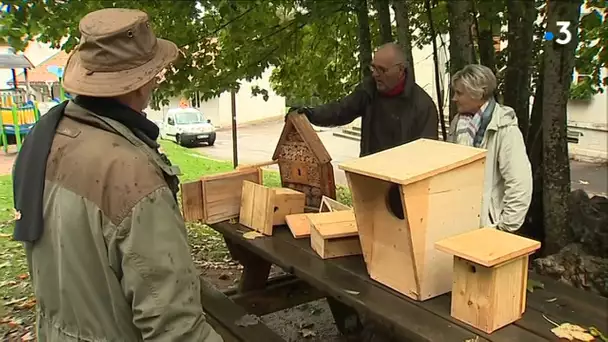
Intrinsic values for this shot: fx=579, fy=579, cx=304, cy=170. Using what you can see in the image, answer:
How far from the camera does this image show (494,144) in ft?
8.80

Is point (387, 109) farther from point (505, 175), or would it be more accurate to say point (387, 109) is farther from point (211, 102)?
point (211, 102)

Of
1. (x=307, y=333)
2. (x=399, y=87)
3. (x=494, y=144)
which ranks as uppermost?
(x=399, y=87)

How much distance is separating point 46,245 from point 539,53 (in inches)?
173

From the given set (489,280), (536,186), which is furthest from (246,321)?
(536,186)

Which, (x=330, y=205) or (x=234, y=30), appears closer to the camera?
(x=330, y=205)

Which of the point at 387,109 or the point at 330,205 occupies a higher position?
the point at 387,109

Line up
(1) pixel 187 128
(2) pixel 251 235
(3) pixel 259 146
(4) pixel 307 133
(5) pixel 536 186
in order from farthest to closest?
(1) pixel 187 128
(3) pixel 259 146
(5) pixel 536 186
(4) pixel 307 133
(2) pixel 251 235

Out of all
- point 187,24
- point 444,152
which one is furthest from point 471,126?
point 187,24

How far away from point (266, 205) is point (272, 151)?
12.8 meters

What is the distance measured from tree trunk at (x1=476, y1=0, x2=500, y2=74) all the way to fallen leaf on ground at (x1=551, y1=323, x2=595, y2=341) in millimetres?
3309

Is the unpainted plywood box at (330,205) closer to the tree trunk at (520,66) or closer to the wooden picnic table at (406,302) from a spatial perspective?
the wooden picnic table at (406,302)

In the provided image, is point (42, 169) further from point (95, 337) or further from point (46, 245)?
point (95, 337)

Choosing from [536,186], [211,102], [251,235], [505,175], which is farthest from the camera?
[211,102]

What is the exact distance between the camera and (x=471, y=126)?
9.14 feet
